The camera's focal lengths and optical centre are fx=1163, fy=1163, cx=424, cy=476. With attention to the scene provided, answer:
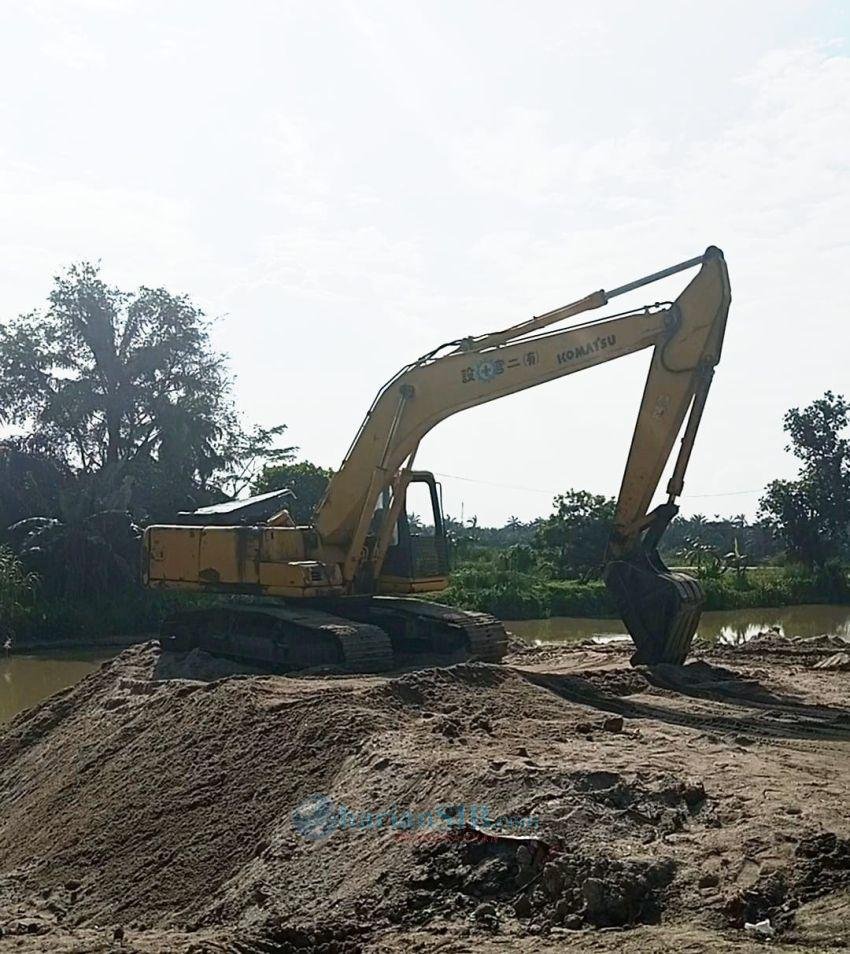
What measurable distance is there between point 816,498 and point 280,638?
28.8 meters

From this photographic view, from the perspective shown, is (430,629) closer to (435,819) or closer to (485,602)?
(435,819)

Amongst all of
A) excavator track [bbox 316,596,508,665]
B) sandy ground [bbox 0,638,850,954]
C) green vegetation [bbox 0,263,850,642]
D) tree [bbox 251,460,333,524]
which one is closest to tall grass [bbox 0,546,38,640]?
green vegetation [bbox 0,263,850,642]

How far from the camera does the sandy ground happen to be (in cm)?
515

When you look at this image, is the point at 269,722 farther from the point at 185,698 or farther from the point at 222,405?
the point at 222,405

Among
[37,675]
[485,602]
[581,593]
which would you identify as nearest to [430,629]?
[37,675]

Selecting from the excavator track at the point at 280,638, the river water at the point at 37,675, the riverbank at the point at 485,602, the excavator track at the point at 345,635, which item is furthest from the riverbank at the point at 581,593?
the excavator track at the point at 345,635

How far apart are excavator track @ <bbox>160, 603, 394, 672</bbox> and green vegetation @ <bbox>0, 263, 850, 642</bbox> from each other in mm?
14548

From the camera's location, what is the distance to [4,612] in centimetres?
2752

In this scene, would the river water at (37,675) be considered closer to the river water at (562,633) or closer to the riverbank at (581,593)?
the river water at (562,633)

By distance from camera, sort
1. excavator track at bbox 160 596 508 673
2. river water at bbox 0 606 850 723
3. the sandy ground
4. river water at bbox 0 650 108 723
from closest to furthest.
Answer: the sandy ground → excavator track at bbox 160 596 508 673 → river water at bbox 0 650 108 723 → river water at bbox 0 606 850 723

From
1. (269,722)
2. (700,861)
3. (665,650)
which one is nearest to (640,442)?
(665,650)

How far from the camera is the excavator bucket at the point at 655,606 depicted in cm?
1251

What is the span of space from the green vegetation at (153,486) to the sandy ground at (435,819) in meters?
19.3

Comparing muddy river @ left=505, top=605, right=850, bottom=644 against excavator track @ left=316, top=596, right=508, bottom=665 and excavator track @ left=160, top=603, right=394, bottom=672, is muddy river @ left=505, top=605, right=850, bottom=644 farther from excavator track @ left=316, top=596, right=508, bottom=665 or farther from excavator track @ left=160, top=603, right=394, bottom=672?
excavator track @ left=160, top=603, right=394, bottom=672
